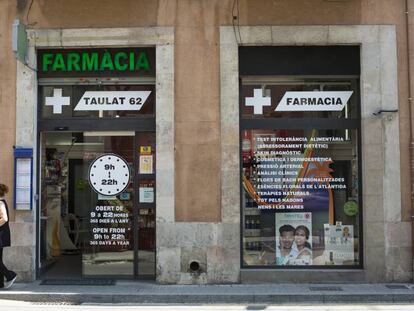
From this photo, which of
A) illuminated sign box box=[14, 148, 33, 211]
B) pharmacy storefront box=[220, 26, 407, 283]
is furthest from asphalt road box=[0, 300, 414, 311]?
illuminated sign box box=[14, 148, 33, 211]

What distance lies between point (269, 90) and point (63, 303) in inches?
208

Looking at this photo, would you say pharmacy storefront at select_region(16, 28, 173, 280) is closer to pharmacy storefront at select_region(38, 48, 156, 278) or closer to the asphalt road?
pharmacy storefront at select_region(38, 48, 156, 278)

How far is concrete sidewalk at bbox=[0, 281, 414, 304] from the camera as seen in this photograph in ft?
28.4

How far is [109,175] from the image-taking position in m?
10.3

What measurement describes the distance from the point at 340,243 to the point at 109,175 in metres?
4.54

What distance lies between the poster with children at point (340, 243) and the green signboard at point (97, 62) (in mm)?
4538

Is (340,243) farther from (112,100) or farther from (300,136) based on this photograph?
(112,100)

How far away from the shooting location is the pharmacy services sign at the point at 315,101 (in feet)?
33.5

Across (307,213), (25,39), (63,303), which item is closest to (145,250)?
(63,303)

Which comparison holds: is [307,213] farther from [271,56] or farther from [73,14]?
[73,14]

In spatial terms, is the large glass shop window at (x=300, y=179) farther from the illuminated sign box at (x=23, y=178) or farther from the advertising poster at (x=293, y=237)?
the illuminated sign box at (x=23, y=178)

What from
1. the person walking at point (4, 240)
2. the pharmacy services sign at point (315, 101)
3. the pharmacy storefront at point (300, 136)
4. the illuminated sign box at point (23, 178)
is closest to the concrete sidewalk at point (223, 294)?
the person walking at point (4, 240)

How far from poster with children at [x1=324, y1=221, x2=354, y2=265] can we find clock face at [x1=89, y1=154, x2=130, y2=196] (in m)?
3.97

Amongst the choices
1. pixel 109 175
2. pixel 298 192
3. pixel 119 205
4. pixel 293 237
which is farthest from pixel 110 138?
pixel 293 237
